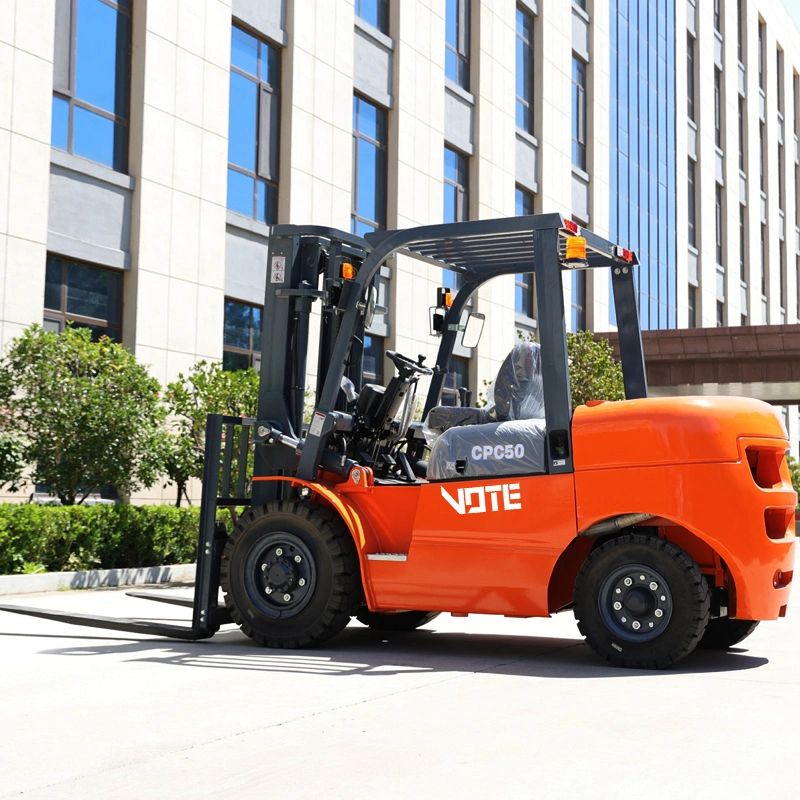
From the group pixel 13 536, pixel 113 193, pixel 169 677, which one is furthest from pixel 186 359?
pixel 169 677

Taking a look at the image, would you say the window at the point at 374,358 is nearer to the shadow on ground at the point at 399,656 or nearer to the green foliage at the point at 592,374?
the green foliage at the point at 592,374

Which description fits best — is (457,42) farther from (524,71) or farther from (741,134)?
(741,134)

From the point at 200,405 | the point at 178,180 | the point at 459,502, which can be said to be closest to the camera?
the point at 459,502

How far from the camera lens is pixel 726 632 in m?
8.60

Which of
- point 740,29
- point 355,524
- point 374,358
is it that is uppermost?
point 740,29

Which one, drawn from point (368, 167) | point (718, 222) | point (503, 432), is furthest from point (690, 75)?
point (503, 432)

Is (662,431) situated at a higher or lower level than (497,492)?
higher

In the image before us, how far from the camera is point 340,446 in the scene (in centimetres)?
865

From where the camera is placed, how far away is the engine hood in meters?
7.40

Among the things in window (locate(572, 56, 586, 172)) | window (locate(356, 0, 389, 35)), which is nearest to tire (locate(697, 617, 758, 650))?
window (locate(356, 0, 389, 35))

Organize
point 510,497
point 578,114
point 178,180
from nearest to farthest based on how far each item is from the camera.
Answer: point 510,497
point 178,180
point 578,114

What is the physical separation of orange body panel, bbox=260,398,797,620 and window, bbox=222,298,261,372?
44.2 ft

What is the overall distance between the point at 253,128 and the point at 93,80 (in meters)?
4.31

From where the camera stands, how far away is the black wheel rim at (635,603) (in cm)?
742
